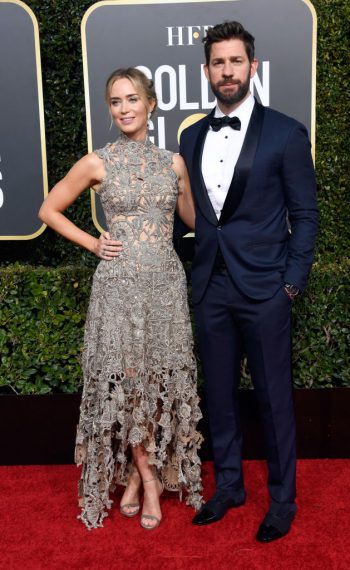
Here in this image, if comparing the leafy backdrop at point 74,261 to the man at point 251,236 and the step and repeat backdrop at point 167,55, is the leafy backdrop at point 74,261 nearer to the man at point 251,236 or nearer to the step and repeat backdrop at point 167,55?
the step and repeat backdrop at point 167,55

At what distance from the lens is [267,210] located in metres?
2.49

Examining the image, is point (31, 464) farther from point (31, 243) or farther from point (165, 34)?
point (165, 34)

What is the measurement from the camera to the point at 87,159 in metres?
2.58

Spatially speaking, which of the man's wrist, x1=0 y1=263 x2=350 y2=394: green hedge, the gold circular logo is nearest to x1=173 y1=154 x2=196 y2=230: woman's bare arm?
the man's wrist

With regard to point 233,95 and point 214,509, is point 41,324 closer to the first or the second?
point 214,509

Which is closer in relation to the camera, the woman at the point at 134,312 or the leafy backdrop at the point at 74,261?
the woman at the point at 134,312

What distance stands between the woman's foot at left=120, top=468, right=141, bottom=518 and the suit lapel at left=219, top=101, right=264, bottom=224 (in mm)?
1322

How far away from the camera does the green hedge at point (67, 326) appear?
3305 millimetres

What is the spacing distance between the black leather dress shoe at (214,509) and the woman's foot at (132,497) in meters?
0.29

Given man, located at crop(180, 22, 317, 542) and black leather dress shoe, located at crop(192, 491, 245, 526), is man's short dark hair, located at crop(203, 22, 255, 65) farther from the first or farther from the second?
black leather dress shoe, located at crop(192, 491, 245, 526)

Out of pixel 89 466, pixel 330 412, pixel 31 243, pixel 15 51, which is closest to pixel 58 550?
pixel 89 466

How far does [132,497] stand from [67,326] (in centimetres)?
99

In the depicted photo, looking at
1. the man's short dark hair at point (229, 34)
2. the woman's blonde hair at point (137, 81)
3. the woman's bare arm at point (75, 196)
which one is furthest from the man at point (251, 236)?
the woman's bare arm at point (75, 196)

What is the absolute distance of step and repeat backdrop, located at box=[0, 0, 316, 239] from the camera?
344 cm
